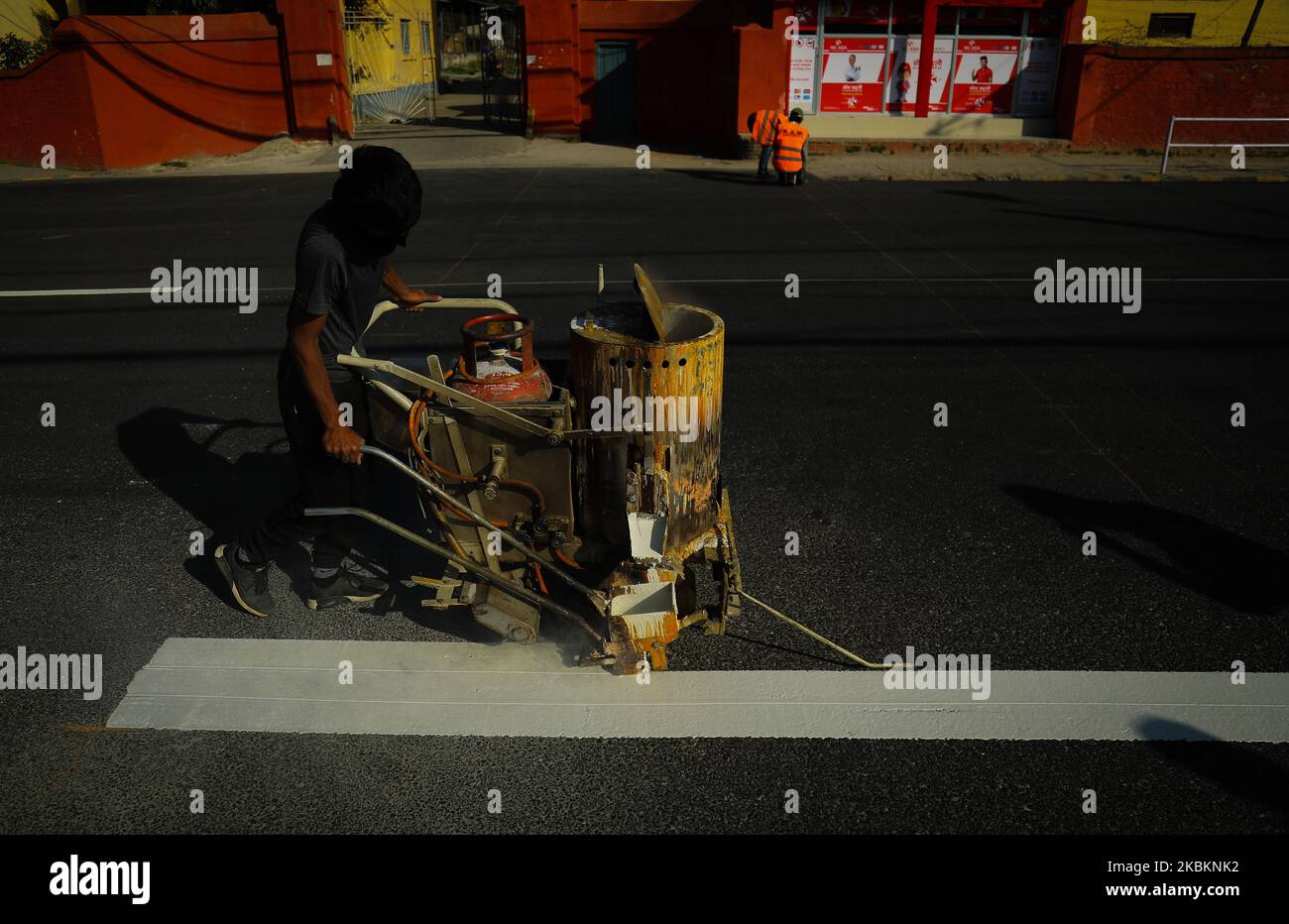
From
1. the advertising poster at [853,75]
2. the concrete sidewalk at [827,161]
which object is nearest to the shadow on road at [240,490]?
the concrete sidewalk at [827,161]

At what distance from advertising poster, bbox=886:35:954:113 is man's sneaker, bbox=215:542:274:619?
71.2 feet

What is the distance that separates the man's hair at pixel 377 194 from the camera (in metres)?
3.36

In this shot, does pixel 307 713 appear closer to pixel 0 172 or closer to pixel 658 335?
pixel 658 335

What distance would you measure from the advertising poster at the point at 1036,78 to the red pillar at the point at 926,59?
2.24 metres

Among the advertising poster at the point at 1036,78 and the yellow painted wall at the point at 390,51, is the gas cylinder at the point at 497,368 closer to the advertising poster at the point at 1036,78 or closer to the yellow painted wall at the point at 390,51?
the yellow painted wall at the point at 390,51

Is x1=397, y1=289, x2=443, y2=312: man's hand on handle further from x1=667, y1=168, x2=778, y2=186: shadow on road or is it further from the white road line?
x1=667, y1=168, x2=778, y2=186: shadow on road

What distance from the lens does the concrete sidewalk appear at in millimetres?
18438

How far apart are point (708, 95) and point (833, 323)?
15.2 meters

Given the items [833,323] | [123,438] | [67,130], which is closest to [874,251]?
[833,323]

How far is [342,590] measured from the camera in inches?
168

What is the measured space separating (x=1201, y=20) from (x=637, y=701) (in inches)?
1087

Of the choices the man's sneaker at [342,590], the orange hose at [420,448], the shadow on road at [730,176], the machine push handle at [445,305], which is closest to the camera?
the orange hose at [420,448]

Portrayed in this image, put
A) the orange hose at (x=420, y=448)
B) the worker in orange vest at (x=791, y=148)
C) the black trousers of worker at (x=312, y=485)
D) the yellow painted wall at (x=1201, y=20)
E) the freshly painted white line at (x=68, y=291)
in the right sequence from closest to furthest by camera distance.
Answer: the orange hose at (x=420, y=448) < the black trousers of worker at (x=312, y=485) < the freshly painted white line at (x=68, y=291) < the worker in orange vest at (x=791, y=148) < the yellow painted wall at (x=1201, y=20)
